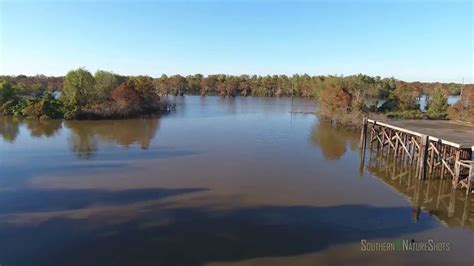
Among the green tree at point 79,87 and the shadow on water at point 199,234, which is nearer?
the shadow on water at point 199,234

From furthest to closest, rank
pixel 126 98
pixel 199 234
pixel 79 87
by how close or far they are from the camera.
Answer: pixel 79 87, pixel 126 98, pixel 199 234

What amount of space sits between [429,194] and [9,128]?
99.2ft

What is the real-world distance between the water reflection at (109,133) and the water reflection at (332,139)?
11239 mm

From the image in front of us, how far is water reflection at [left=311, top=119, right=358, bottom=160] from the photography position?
22.1m

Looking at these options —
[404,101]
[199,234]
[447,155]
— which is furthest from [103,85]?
[447,155]

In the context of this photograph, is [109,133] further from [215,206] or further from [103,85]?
[215,206]

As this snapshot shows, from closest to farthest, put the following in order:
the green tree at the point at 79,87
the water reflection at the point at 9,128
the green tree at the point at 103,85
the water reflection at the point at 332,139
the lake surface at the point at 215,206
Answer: the lake surface at the point at 215,206
the water reflection at the point at 332,139
the water reflection at the point at 9,128
the green tree at the point at 79,87
the green tree at the point at 103,85

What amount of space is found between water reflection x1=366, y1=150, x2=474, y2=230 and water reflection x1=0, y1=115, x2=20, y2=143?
75.4ft

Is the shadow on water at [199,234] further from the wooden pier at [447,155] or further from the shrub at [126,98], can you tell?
the shrub at [126,98]

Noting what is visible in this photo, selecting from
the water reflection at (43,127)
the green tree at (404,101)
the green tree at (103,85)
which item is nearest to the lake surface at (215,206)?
the water reflection at (43,127)

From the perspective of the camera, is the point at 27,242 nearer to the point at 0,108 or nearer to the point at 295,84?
the point at 0,108

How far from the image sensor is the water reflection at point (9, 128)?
25259 millimetres

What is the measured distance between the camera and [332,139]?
2695 centimetres

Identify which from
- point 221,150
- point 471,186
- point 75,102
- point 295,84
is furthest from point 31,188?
point 295,84
